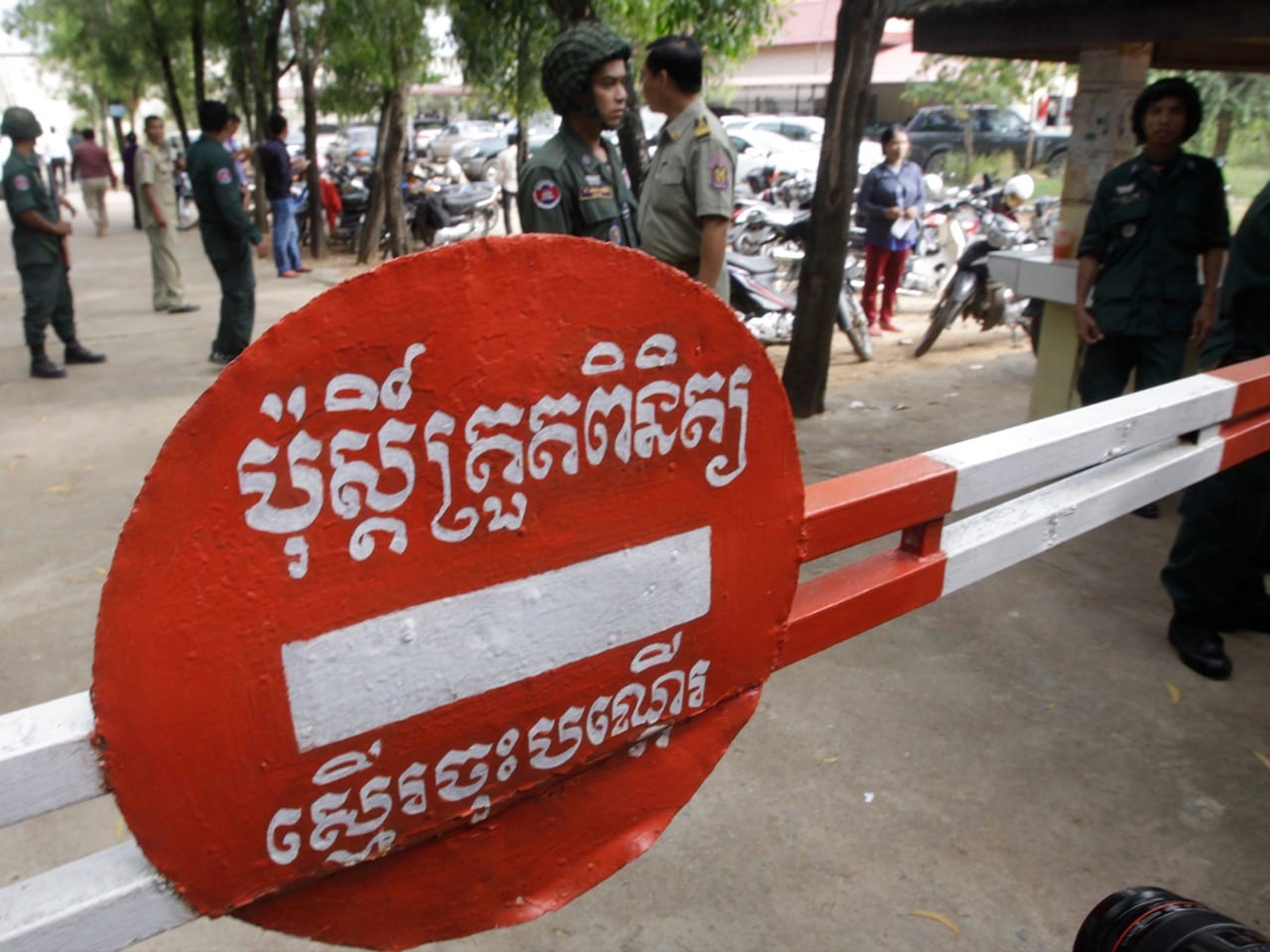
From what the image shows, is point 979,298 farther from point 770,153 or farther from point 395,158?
point 770,153

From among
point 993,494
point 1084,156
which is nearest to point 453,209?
point 1084,156

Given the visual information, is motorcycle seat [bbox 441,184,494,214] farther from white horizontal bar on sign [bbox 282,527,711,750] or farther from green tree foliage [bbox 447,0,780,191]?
white horizontal bar on sign [bbox 282,527,711,750]

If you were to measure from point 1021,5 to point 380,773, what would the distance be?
4749mm

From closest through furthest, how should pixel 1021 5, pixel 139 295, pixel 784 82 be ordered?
pixel 1021 5 < pixel 139 295 < pixel 784 82

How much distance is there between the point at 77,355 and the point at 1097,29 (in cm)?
677

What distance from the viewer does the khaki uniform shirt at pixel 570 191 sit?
312 centimetres

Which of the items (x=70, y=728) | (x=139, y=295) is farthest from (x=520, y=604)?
(x=139, y=295)

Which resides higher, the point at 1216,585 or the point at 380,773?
the point at 380,773

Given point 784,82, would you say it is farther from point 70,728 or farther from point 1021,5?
point 70,728

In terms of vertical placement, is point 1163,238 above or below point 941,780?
above

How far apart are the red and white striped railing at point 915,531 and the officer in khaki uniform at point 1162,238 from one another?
1.62 m

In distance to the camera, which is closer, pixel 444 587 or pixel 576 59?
pixel 444 587

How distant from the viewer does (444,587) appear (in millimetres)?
1112

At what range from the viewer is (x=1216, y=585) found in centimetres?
315
